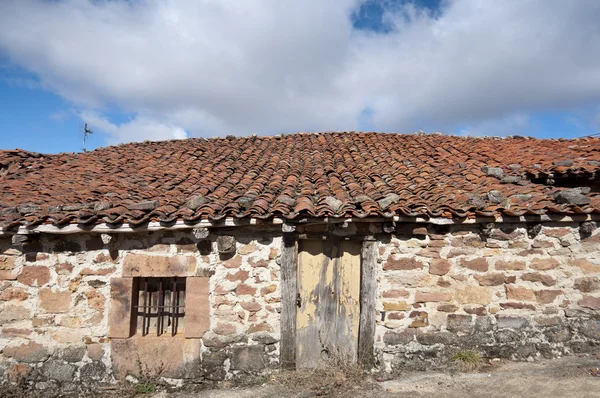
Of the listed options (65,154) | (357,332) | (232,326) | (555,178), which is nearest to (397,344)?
(357,332)

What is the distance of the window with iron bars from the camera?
514 cm

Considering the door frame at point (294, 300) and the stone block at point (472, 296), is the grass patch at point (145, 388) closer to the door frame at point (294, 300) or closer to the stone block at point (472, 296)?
the door frame at point (294, 300)

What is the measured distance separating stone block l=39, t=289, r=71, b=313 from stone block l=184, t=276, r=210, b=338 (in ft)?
5.50

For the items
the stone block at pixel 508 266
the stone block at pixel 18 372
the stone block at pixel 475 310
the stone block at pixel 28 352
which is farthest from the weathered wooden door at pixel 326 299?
the stone block at pixel 18 372

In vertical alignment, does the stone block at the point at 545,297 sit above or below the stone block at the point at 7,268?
below

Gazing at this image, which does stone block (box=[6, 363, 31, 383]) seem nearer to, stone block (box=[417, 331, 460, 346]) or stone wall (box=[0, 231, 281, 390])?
stone wall (box=[0, 231, 281, 390])

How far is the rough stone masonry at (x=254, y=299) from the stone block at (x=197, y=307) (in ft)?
0.05

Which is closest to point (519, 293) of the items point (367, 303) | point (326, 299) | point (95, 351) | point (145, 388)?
point (367, 303)

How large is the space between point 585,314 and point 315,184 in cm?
430

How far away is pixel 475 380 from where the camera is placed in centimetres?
443

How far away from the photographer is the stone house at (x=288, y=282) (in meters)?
4.80

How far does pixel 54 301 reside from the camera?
16.1 ft

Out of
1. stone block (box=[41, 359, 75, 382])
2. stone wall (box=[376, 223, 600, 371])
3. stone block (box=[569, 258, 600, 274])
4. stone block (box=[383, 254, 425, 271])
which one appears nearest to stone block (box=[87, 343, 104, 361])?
stone block (box=[41, 359, 75, 382])

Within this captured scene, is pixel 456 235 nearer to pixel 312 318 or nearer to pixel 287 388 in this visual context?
pixel 312 318
